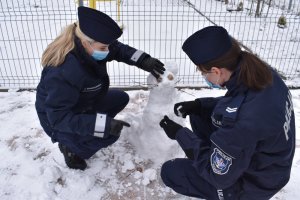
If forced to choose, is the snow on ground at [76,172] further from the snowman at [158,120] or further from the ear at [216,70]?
the ear at [216,70]

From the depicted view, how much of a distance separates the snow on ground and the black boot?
0.05m

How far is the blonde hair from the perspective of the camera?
2.17m

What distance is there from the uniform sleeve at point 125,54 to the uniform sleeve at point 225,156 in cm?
112

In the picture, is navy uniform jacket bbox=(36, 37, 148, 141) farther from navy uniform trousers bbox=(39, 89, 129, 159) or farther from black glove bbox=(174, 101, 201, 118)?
black glove bbox=(174, 101, 201, 118)

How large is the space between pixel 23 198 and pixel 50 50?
3.89ft

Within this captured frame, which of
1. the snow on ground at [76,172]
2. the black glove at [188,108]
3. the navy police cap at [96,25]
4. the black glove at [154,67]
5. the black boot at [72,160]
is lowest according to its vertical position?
the snow on ground at [76,172]

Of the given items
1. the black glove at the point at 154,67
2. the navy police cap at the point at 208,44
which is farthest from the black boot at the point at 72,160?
the navy police cap at the point at 208,44

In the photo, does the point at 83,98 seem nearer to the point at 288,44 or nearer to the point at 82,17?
the point at 82,17

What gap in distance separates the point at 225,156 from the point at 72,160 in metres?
1.48

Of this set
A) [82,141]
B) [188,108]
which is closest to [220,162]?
[188,108]

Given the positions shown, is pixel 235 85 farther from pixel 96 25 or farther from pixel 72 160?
pixel 72 160

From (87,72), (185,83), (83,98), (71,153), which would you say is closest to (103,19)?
(87,72)

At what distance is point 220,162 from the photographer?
66.2 inches

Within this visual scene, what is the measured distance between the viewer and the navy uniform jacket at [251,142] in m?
1.53
